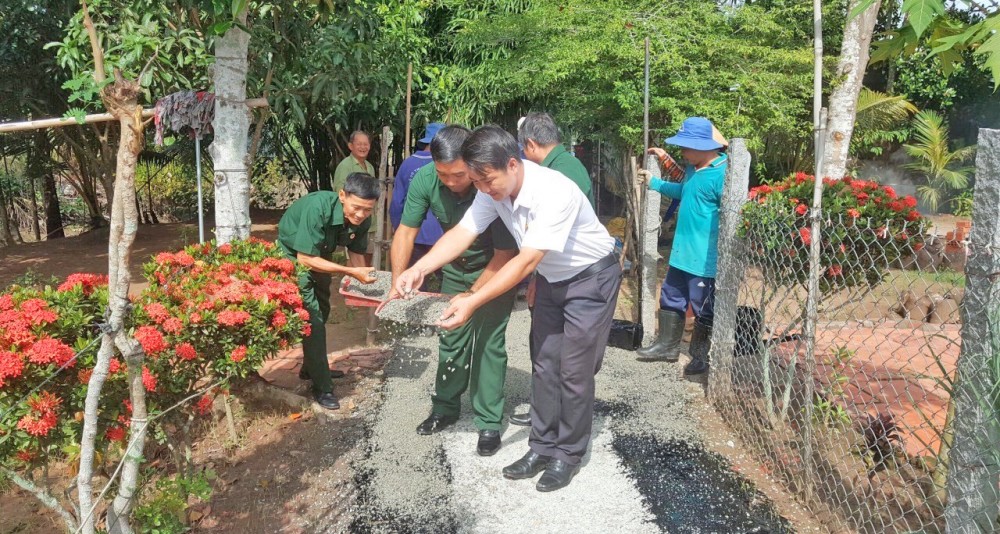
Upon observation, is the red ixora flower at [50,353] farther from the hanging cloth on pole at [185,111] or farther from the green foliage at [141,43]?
the green foliage at [141,43]

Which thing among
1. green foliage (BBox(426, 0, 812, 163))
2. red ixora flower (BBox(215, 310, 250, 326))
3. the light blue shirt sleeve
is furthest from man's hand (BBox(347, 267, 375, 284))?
green foliage (BBox(426, 0, 812, 163))

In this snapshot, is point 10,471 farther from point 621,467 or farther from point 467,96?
point 467,96

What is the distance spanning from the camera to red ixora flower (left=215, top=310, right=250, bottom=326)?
2795mm

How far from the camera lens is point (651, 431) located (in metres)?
3.92

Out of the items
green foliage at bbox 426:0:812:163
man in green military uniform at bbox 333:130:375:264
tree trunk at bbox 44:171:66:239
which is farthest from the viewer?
tree trunk at bbox 44:171:66:239

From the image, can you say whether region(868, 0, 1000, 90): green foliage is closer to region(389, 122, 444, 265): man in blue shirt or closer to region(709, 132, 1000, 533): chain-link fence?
region(709, 132, 1000, 533): chain-link fence

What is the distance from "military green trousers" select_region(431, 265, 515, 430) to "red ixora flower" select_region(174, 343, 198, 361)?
56.3 inches

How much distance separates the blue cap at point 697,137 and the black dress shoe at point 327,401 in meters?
2.74

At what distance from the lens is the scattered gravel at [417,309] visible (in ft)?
11.6

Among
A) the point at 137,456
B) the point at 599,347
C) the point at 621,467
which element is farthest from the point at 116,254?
the point at 621,467

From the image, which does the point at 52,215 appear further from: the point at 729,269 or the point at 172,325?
the point at 729,269

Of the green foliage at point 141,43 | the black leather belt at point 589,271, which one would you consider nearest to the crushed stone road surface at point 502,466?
the black leather belt at point 589,271

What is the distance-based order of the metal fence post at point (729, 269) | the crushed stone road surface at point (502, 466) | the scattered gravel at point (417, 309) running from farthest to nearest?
the metal fence post at point (729, 269)
the scattered gravel at point (417, 309)
the crushed stone road surface at point (502, 466)

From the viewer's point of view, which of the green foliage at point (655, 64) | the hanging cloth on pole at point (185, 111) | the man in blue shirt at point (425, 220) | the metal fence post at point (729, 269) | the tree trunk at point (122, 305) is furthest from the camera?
the green foliage at point (655, 64)
